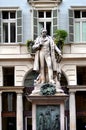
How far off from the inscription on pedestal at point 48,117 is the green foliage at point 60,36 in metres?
19.2

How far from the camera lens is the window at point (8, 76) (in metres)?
45.3

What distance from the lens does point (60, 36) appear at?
43594 millimetres

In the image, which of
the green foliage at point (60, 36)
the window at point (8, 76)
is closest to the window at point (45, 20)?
the green foliage at point (60, 36)

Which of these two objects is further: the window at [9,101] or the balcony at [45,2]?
the window at [9,101]

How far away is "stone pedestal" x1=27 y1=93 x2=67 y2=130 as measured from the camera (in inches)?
952

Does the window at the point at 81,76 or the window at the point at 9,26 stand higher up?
the window at the point at 9,26

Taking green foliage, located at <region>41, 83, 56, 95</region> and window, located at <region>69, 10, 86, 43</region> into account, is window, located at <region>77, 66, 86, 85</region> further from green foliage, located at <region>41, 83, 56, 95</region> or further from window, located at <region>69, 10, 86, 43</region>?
green foliage, located at <region>41, 83, 56, 95</region>

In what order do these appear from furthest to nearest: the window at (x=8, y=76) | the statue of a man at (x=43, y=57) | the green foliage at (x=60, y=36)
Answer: the window at (x=8, y=76) < the green foliage at (x=60, y=36) < the statue of a man at (x=43, y=57)

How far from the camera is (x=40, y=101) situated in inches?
954

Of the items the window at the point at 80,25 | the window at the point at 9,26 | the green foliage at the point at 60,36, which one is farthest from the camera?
the window at the point at 80,25

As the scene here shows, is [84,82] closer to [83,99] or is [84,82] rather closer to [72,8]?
[83,99]

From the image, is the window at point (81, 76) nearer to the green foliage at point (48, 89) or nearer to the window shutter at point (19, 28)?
the window shutter at point (19, 28)

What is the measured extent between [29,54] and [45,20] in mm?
2841

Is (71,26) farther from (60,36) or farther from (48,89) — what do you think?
(48,89)
